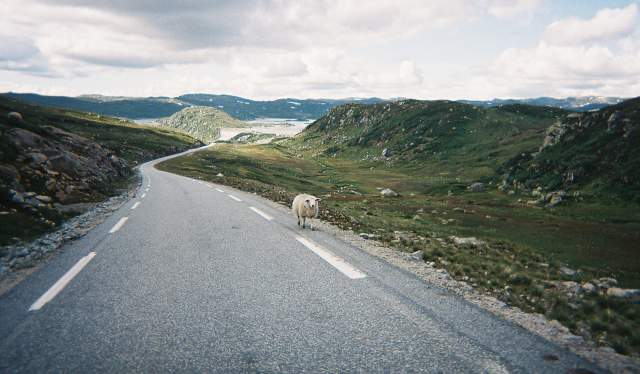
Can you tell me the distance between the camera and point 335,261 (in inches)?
345

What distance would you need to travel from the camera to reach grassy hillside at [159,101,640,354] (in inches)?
289

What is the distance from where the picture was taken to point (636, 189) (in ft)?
144

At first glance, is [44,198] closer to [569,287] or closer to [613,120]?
[569,287]

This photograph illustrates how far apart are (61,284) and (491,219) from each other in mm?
37290

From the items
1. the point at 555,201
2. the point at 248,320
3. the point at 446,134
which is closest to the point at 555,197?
the point at 555,201

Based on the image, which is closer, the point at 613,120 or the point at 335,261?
the point at 335,261

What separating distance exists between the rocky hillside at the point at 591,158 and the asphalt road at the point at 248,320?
52626 mm

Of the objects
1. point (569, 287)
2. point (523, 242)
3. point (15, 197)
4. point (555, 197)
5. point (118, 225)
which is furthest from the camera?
point (555, 197)

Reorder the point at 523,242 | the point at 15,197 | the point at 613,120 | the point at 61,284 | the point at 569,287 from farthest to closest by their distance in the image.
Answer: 1. the point at 613,120
2. the point at 523,242
3. the point at 15,197
4. the point at 569,287
5. the point at 61,284

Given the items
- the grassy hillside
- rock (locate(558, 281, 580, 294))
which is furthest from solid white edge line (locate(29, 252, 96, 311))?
rock (locate(558, 281, 580, 294))

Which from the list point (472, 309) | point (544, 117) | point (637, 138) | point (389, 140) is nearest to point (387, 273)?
point (472, 309)

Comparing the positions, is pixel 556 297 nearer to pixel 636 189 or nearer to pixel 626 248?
pixel 626 248

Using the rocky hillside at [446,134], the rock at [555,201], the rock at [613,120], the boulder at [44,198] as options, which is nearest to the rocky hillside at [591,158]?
the rock at [613,120]

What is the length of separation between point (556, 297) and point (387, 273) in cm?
350
